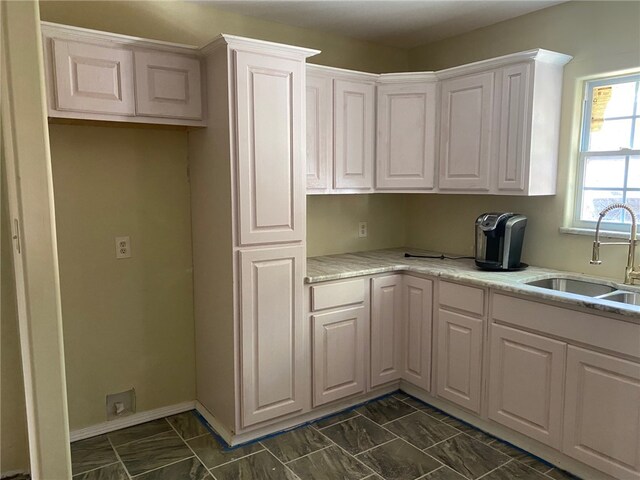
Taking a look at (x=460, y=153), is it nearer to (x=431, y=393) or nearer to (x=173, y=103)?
(x=431, y=393)

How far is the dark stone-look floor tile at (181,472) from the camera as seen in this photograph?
2.43 meters

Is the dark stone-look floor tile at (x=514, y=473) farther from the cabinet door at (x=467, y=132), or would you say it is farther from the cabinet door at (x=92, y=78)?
the cabinet door at (x=92, y=78)

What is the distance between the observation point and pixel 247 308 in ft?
8.57

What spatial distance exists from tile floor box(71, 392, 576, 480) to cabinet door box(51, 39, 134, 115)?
1.80 m

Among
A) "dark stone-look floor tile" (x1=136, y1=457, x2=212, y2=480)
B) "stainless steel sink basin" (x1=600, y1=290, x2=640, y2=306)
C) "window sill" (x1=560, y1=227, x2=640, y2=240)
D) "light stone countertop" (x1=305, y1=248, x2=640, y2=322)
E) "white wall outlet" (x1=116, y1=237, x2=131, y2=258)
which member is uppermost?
"window sill" (x1=560, y1=227, x2=640, y2=240)

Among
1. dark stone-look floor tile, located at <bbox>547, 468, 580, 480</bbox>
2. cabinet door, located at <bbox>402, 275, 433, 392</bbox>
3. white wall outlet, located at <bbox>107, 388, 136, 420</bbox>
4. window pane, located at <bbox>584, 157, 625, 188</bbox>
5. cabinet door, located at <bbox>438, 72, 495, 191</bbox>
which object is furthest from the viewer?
cabinet door, located at <bbox>402, 275, 433, 392</bbox>

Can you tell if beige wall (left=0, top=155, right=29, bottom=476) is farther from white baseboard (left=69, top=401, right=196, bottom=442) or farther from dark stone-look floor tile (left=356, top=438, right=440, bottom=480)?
dark stone-look floor tile (left=356, top=438, right=440, bottom=480)

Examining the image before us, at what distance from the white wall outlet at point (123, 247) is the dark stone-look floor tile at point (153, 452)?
106 cm

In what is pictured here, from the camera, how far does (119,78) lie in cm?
240

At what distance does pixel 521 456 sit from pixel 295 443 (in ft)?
3.98

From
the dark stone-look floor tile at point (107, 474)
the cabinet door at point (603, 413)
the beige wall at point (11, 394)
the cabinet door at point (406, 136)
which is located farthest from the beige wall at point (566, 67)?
the beige wall at point (11, 394)

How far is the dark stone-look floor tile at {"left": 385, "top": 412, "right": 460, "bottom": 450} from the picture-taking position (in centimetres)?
275

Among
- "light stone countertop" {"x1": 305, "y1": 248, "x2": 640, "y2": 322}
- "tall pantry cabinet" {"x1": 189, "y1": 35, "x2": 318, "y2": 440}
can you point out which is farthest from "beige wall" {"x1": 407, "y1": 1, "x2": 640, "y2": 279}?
"tall pantry cabinet" {"x1": 189, "y1": 35, "x2": 318, "y2": 440}

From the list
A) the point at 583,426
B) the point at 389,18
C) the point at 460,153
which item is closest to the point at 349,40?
the point at 389,18
